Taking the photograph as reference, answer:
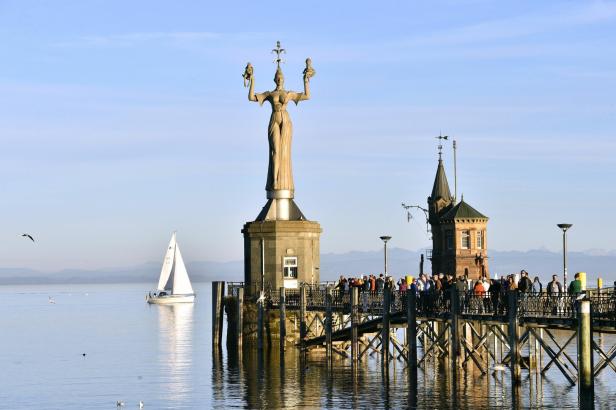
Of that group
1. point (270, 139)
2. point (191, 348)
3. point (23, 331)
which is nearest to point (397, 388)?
point (270, 139)

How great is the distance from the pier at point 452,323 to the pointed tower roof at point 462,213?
32515mm

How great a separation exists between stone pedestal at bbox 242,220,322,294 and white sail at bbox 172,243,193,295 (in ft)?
373

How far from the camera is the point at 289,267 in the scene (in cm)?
6681

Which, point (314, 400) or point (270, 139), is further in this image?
point (270, 139)

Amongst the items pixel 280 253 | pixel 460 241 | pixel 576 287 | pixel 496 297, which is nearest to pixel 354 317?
pixel 280 253

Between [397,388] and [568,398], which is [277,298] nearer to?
[397,388]

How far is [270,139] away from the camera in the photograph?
227ft

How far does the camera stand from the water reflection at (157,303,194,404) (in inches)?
2203

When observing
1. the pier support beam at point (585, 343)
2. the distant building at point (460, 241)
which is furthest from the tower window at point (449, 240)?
the pier support beam at point (585, 343)

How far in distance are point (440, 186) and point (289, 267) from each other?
5193 cm

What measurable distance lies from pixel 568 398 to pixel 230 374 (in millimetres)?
17670

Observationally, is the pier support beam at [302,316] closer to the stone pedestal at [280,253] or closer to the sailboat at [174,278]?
the stone pedestal at [280,253]

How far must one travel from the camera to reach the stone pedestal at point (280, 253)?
219 feet

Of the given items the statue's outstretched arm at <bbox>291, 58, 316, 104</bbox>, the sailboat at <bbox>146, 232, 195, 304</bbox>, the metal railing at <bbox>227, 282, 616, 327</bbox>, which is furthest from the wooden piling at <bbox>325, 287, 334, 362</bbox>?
the sailboat at <bbox>146, 232, 195, 304</bbox>
